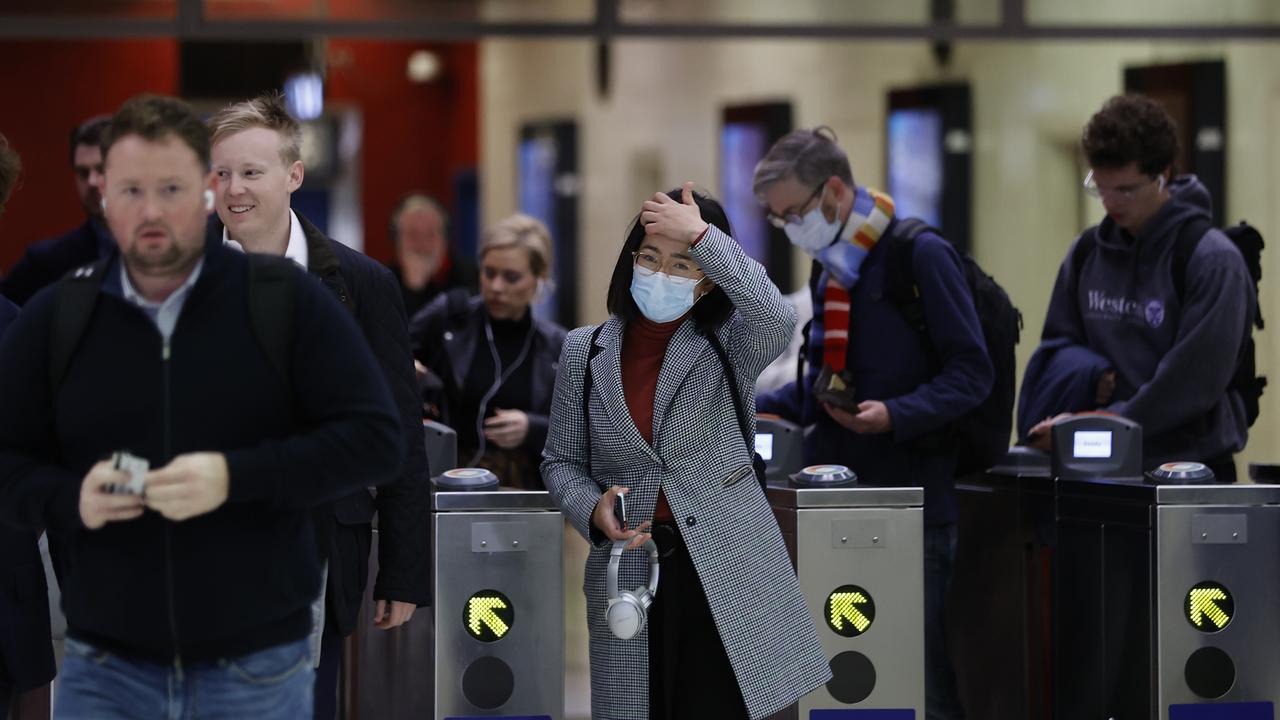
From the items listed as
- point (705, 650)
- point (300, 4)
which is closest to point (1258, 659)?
point (705, 650)

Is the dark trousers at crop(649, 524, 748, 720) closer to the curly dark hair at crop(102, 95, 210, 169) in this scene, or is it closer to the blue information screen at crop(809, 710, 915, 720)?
the blue information screen at crop(809, 710, 915, 720)

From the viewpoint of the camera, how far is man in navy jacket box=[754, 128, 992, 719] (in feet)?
15.3

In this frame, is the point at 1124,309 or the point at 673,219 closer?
the point at 673,219

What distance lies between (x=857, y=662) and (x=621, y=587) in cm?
110

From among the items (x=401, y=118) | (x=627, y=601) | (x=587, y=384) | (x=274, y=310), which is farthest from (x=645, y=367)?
(x=401, y=118)

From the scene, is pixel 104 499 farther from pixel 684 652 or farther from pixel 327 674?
pixel 684 652

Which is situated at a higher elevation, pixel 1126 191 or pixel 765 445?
pixel 1126 191

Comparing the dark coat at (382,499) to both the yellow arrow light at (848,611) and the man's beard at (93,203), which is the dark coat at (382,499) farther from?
the man's beard at (93,203)

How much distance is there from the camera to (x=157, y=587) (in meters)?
2.59

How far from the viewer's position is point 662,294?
3607 millimetres

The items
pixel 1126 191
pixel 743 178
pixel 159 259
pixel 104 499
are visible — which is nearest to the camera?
pixel 104 499

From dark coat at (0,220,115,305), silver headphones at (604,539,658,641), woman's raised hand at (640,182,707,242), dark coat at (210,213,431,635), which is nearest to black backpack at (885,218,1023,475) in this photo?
woman's raised hand at (640,182,707,242)

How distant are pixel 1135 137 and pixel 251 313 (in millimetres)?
3013

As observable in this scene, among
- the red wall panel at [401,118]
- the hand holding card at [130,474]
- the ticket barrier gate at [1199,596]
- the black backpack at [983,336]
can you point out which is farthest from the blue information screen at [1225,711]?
the red wall panel at [401,118]
